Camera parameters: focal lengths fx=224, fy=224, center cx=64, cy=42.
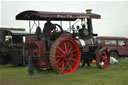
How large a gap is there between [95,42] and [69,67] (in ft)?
7.76

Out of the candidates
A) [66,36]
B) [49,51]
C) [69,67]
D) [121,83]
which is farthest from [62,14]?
[121,83]

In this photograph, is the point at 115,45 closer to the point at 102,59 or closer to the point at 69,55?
the point at 102,59

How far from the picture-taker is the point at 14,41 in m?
13.6

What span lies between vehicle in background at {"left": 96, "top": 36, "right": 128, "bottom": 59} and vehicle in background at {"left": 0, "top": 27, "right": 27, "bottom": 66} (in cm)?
546

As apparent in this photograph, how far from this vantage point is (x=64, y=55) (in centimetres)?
828

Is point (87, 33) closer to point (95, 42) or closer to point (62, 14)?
point (95, 42)

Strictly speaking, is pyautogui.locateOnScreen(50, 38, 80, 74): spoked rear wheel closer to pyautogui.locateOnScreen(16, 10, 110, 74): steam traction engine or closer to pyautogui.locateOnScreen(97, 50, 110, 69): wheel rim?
pyautogui.locateOnScreen(16, 10, 110, 74): steam traction engine

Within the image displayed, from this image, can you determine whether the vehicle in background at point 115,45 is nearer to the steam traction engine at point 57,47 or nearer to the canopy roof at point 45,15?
the steam traction engine at point 57,47

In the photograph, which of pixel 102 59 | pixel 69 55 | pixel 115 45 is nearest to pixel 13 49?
pixel 69 55

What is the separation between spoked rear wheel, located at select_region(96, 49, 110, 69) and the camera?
9.45 m

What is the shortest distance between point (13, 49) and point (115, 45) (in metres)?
7.17

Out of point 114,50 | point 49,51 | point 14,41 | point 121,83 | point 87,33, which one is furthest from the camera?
point 114,50

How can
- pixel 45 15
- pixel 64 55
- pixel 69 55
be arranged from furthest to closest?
pixel 69 55
pixel 64 55
pixel 45 15

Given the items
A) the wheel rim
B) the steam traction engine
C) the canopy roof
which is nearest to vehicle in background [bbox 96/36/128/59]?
the wheel rim
